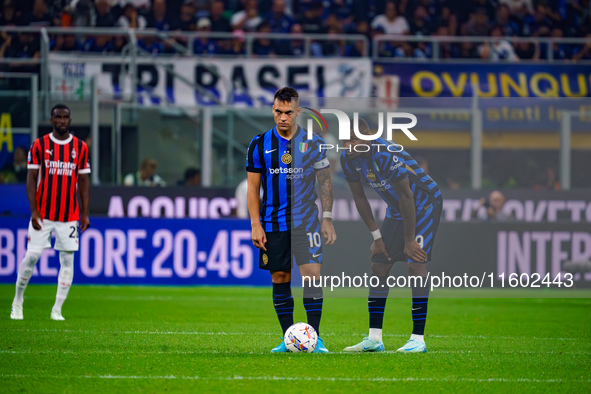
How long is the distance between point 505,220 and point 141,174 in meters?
5.35

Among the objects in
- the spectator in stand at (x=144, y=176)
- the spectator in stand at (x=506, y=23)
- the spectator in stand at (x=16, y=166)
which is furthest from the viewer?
the spectator in stand at (x=506, y=23)

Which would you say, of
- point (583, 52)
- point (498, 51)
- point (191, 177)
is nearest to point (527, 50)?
point (498, 51)

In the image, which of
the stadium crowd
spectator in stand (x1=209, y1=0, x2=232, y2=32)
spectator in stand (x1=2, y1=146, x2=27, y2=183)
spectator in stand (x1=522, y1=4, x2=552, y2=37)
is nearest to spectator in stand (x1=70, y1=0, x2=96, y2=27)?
the stadium crowd

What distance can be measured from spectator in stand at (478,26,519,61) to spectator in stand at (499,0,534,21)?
186 centimetres

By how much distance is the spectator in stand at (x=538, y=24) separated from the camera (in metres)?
18.4

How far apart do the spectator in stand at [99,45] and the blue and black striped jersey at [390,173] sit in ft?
32.6

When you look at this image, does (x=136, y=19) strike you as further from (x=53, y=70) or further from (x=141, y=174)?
(x=141, y=174)

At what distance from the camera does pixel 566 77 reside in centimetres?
1620

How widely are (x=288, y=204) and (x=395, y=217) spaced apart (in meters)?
0.85

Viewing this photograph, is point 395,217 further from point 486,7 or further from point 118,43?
point 486,7

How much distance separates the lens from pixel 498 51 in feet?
55.7

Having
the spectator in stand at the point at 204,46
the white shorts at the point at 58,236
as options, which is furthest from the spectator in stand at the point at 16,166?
the white shorts at the point at 58,236

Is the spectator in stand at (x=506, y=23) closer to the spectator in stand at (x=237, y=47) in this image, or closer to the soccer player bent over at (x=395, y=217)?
the spectator in stand at (x=237, y=47)

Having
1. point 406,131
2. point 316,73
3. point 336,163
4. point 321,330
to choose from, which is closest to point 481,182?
point 336,163
